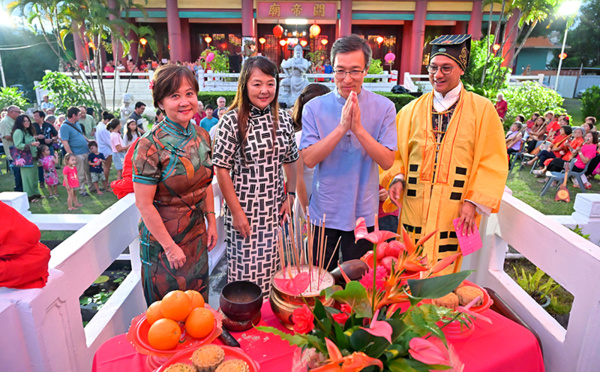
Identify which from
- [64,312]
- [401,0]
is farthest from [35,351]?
[401,0]

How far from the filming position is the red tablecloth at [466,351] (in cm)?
127

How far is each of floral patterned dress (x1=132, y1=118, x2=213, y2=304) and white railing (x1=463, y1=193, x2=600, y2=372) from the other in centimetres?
166

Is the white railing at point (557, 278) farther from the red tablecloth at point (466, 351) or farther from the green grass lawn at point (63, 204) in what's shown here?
the green grass lawn at point (63, 204)

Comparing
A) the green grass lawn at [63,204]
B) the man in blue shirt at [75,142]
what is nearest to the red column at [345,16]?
the man in blue shirt at [75,142]

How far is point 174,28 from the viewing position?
16250 millimetres

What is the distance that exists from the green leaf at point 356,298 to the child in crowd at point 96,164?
6985mm

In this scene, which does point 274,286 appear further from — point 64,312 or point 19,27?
point 19,27

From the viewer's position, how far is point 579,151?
23.0 ft

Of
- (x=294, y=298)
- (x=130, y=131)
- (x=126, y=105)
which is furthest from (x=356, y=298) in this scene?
(x=126, y=105)

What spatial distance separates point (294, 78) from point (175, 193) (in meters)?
10.9

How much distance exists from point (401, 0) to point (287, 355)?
58.2 ft

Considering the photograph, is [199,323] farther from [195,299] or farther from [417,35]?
[417,35]

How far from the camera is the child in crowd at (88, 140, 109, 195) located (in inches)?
269

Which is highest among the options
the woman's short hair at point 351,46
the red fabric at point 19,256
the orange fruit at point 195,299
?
the woman's short hair at point 351,46
